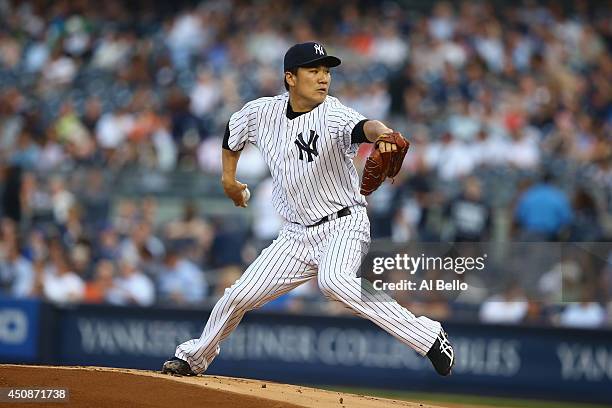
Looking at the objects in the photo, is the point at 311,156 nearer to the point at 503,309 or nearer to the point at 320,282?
the point at 320,282

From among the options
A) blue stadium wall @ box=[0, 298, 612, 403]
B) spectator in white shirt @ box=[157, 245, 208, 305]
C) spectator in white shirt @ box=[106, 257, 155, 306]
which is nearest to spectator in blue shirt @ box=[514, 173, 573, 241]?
blue stadium wall @ box=[0, 298, 612, 403]

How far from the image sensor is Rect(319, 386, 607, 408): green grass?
10.1m

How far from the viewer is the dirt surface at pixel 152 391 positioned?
19.4 feet

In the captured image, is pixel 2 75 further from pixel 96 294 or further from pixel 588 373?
pixel 588 373

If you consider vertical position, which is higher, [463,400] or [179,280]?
[179,280]

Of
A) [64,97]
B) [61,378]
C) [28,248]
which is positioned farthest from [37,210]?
[61,378]

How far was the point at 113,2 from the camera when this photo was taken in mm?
17438

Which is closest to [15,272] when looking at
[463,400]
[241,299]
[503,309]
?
[463,400]

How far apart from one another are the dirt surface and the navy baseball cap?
169cm

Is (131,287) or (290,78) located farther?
(131,287)

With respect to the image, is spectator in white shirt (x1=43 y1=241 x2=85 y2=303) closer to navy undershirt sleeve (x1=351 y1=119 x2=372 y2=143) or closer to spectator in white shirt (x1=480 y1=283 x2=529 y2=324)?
spectator in white shirt (x1=480 y1=283 x2=529 y2=324)

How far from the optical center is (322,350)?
1093 centimetres

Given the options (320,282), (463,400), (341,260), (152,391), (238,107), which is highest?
(238,107)

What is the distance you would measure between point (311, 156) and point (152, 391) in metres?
1.45
